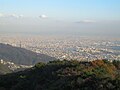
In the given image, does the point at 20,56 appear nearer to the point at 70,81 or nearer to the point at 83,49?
the point at 83,49

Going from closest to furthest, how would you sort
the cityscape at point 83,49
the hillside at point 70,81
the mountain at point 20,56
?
the hillside at point 70,81
the cityscape at point 83,49
the mountain at point 20,56

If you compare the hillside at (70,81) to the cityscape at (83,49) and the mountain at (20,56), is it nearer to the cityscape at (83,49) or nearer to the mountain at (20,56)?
the cityscape at (83,49)

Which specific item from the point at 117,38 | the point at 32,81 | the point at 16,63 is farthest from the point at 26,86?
the point at 117,38

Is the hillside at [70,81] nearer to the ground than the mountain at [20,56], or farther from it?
farther from it

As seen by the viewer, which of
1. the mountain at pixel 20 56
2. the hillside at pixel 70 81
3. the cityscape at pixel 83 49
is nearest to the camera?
the hillside at pixel 70 81

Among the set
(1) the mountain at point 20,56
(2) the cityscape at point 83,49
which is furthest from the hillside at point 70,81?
(1) the mountain at point 20,56

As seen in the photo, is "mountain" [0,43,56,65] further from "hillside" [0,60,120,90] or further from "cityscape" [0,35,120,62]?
"hillside" [0,60,120,90]

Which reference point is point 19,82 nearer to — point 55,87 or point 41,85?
point 41,85

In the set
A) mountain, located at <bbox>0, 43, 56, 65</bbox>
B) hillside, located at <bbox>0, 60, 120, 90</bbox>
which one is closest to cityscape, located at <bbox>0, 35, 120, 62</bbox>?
mountain, located at <bbox>0, 43, 56, 65</bbox>

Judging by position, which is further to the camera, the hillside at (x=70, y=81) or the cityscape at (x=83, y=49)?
the cityscape at (x=83, y=49)

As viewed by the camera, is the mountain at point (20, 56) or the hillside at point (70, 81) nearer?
the hillside at point (70, 81)

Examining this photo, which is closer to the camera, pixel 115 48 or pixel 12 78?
pixel 12 78
